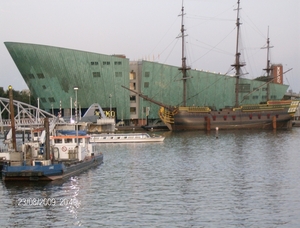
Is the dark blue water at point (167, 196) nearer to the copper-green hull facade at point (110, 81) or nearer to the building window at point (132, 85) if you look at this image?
the copper-green hull facade at point (110, 81)

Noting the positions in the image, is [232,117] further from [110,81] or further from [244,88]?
[110,81]

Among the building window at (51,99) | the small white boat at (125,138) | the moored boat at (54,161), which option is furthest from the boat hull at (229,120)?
the moored boat at (54,161)

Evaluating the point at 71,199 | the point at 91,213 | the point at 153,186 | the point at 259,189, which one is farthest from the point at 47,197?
the point at 259,189

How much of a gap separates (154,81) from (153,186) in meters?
89.7

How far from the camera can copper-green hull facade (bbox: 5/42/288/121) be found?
11812cm

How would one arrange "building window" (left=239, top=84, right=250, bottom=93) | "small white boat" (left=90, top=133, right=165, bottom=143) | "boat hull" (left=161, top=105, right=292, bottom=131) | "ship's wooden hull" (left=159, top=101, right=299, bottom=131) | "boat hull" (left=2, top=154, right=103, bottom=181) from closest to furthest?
1. "boat hull" (left=2, top=154, right=103, bottom=181)
2. "small white boat" (left=90, top=133, right=165, bottom=143)
3. "boat hull" (left=161, top=105, right=292, bottom=131)
4. "ship's wooden hull" (left=159, top=101, right=299, bottom=131)
5. "building window" (left=239, top=84, right=250, bottom=93)

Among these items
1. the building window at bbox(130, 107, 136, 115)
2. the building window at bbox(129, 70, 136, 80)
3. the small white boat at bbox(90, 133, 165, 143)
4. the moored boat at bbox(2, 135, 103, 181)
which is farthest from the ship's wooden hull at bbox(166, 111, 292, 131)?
the moored boat at bbox(2, 135, 103, 181)

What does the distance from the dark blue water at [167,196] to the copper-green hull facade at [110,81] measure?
66814 mm

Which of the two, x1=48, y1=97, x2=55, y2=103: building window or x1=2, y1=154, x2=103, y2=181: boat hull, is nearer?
x1=2, y1=154, x2=103, y2=181: boat hull

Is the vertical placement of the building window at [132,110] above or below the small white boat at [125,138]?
above

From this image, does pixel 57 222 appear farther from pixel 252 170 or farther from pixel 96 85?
pixel 96 85

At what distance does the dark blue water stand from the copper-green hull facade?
66.8 meters

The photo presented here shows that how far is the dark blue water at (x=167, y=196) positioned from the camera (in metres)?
28.4

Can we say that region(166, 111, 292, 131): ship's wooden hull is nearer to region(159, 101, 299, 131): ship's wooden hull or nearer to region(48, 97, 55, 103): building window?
region(159, 101, 299, 131): ship's wooden hull
